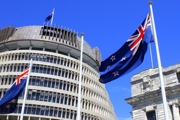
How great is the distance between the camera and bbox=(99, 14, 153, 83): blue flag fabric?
1847 centimetres

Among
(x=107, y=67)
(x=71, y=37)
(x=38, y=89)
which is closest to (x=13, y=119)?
(x=38, y=89)

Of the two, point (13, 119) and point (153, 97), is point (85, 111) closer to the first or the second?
point (13, 119)

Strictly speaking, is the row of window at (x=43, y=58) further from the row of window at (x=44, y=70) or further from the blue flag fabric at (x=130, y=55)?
the blue flag fabric at (x=130, y=55)

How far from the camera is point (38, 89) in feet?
237

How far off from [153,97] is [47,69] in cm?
4970

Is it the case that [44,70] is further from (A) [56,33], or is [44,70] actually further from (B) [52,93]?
(A) [56,33]

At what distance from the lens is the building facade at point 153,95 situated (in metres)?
31.2

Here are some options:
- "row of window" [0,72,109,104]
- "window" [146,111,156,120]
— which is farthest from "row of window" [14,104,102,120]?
"window" [146,111,156,120]

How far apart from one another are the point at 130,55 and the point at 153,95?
15.6 m

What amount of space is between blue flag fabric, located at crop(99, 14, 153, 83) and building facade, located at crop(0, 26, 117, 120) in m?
53.2

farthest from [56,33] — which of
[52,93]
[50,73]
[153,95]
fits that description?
[153,95]

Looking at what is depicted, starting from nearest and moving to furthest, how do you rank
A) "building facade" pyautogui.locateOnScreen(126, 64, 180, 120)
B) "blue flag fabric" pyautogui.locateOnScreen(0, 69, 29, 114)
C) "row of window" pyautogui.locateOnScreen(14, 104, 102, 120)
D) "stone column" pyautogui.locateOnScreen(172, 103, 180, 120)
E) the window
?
1. "blue flag fabric" pyautogui.locateOnScreen(0, 69, 29, 114)
2. "stone column" pyautogui.locateOnScreen(172, 103, 180, 120)
3. "building facade" pyautogui.locateOnScreen(126, 64, 180, 120)
4. the window
5. "row of window" pyautogui.locateOnScreen(14, 104, 102, 120)

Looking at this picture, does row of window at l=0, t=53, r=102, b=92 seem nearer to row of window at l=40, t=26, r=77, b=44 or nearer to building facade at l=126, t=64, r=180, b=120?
row of window at l=40, t=26, r=77, b=44

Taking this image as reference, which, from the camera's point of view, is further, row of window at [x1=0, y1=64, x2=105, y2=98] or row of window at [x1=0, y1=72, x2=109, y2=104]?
row of window at [x1=0, y1=64, x2=105, y2=98]
